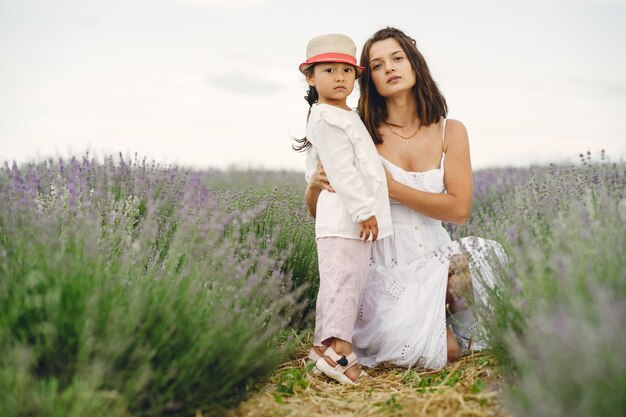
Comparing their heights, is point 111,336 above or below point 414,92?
below

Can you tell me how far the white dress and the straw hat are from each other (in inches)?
23.8

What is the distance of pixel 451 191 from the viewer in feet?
11.0

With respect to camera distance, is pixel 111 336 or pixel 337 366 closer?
pixel 111 336

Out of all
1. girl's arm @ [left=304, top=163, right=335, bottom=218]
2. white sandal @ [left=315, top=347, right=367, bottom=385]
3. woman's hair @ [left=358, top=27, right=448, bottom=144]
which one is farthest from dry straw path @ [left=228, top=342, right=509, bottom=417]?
woman's hair @ [left=358, top=27, right=448, bottom=144]

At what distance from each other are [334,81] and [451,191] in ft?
2.74

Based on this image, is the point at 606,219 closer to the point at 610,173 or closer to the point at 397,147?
the point at 397,147

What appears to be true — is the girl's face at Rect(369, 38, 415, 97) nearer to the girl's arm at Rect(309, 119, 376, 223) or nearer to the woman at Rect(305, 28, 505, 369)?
the woman at Rect(305, 28, 505, 369)

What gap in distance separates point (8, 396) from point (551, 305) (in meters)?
1.68

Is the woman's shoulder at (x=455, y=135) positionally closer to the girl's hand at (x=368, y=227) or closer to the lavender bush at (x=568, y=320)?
the lavender bush at (x=568, y=320)

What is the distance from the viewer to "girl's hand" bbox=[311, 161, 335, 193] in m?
3.05

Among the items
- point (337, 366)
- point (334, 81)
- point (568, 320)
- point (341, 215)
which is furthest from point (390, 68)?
point (568, 320)

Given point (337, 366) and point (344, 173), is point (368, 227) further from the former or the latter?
point (337, 366)

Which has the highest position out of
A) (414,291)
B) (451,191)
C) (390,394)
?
(451,191)

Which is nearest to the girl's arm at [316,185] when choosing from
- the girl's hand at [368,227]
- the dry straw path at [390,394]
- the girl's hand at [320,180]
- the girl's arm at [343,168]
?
the girl's hand at [320,180]
